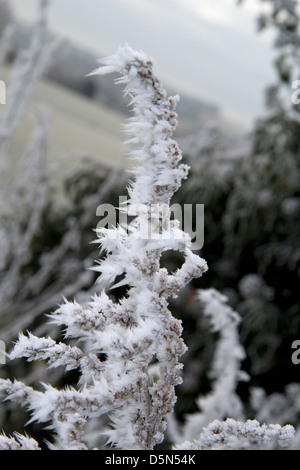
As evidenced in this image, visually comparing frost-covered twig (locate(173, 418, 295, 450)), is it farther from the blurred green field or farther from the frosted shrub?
the blurred green field

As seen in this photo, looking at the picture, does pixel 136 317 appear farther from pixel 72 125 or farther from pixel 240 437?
pixel 72 125

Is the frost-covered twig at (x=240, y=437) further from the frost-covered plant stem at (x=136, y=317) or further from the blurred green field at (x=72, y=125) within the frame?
the blurred green field at (x=72, y=125)

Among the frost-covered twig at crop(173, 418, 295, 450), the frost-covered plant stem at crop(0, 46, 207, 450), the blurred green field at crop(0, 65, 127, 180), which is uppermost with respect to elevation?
the blurred green field at crop(0, 65, 127, 180)

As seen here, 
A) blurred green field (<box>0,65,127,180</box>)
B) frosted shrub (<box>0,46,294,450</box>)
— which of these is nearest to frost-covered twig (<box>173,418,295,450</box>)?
frosted shrub (<box>0,46,294,450</box>)

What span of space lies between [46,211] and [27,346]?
1285 mm

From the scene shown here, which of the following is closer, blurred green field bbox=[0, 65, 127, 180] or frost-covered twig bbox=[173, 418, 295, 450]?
frost-covered twig bbox=[173, 418, 295, 450]

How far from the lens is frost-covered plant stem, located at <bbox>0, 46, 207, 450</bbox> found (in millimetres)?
261

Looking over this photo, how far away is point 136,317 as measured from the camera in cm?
28

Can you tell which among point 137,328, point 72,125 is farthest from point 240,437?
point 72,125

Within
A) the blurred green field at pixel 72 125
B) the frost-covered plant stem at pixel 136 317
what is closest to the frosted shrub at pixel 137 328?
the frost-covered plant stem at pixel 136 317

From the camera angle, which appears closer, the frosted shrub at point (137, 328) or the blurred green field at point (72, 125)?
the frosted shrub at point (137, 328)

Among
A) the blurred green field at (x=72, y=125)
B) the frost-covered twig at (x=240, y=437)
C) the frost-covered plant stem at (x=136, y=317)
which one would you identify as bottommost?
the frost-covered twig at (x=240, y=437)

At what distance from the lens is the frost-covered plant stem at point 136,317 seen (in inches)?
10.3

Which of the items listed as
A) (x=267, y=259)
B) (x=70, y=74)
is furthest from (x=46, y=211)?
(x=70, y=74)
